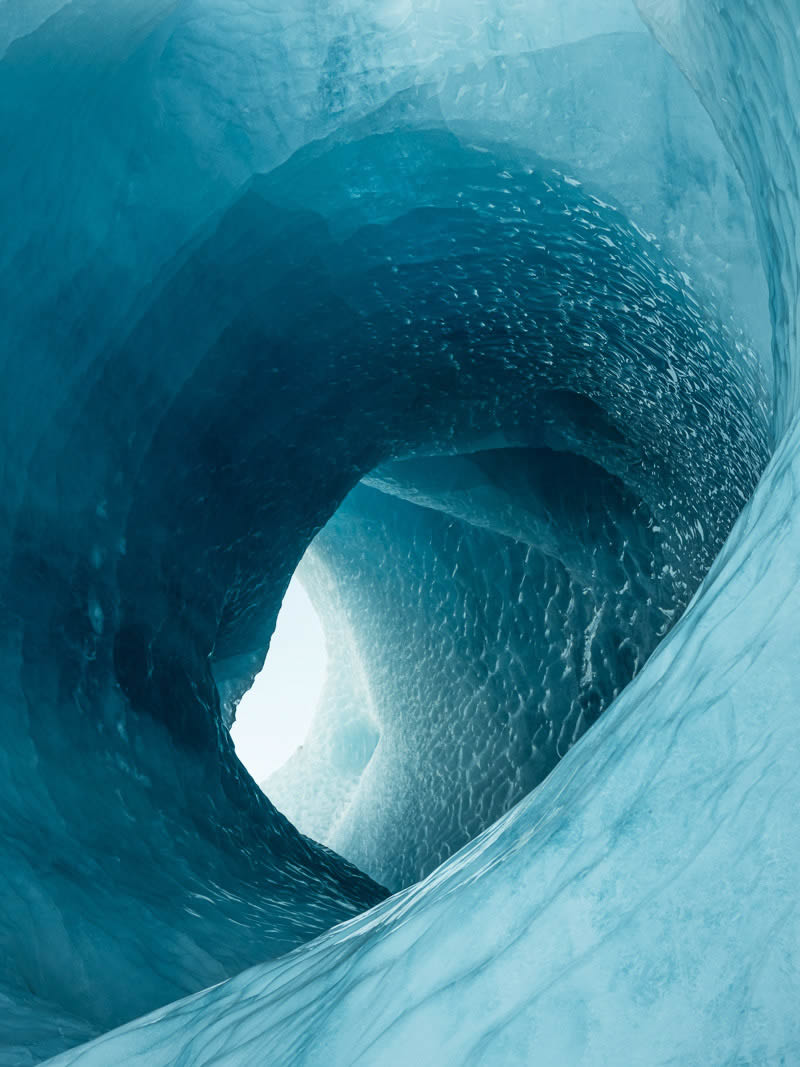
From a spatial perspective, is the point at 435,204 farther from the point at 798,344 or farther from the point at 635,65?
the point at 798,344

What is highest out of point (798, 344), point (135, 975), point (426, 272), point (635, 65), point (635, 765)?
point (635, 65)

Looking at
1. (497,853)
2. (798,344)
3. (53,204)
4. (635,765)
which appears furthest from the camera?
(53,204)

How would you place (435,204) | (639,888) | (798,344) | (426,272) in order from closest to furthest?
1. (639,888)
2. (798,344)
3. (435,204)
4. (426,272)

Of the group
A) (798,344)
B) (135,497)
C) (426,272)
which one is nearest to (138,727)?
(135,497)

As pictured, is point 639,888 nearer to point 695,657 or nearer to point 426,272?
point 695,657

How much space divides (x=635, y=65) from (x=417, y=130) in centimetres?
66

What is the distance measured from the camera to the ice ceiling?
90 cm

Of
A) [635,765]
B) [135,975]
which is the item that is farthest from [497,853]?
[135,975]

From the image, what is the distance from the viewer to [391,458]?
14.5 ft

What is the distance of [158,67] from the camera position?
2.76 metres

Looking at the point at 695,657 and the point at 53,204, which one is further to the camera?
the point at 53,204

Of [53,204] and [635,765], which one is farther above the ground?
[53,204]

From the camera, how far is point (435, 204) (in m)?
3.13

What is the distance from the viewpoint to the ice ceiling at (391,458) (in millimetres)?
897
